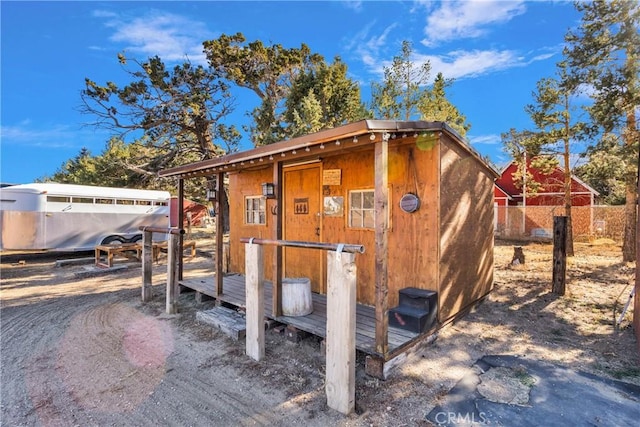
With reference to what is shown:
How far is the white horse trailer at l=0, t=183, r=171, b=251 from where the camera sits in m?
8.74

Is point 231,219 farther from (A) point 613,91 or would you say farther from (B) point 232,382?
(A) point 613,91

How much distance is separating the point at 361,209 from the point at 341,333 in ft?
7.81

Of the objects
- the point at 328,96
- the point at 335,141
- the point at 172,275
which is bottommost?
the point at 172,275

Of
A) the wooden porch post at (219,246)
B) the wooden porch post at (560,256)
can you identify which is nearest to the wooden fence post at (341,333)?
the wooden porch post at (219,246)

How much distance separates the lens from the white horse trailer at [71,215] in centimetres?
874

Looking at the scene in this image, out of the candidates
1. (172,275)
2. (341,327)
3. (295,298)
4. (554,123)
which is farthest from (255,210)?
(554,123)

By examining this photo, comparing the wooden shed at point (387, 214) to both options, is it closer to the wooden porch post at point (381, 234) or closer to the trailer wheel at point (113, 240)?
the wooden porch post at point (381, 234)

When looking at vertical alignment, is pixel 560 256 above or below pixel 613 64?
below

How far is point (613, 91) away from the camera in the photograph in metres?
7.08

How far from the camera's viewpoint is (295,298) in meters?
4.11

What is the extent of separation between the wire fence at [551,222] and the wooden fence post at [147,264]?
15.3m

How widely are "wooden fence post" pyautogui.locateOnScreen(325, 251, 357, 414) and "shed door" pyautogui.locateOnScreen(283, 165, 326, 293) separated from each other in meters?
2.48

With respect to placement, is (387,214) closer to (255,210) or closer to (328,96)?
(255,210)

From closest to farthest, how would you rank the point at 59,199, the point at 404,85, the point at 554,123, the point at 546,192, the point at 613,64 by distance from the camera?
the point at 613,64 < the point at 59,199 < the point at 554,123 < the point at 404,85 < the point at 546,192
